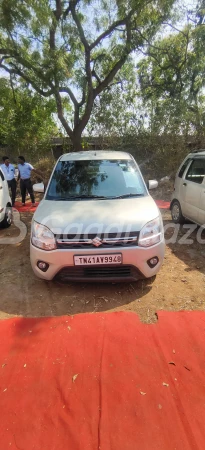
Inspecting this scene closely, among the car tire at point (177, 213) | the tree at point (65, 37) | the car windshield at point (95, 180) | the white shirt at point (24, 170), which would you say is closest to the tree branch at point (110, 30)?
the tree at point (65, 37)

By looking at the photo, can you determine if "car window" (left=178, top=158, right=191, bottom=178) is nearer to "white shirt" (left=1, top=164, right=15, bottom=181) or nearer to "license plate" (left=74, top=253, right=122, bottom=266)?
"license plate" (left=74, top=253, right=122, bottom=266)

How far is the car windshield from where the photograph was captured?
3.77 meters

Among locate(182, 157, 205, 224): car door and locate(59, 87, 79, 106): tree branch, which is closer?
locate(182, 157, 205, 224): car door

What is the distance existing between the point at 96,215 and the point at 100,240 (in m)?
0.34

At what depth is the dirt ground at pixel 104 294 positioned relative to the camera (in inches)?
122

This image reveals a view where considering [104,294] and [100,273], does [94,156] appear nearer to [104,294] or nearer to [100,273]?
[100,273]

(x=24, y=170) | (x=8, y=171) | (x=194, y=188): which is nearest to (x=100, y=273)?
(x=194, y=188)

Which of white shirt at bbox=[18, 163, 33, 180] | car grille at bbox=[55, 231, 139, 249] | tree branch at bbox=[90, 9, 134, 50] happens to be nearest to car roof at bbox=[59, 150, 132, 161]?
car grille at bbox=[55, 231, 139, 249]

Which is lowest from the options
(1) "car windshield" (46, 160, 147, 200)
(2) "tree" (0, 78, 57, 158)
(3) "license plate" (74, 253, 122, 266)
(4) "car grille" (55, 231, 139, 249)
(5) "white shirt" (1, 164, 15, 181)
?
(3) "license plate" (74, 253, 122, 266)

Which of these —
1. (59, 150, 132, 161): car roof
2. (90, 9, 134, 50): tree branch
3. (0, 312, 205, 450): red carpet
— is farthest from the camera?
(90, 9, 134, 50): tree branch

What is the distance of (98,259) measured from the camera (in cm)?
302

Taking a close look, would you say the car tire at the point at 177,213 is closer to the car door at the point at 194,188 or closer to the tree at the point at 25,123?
the car door at the point at 194,188

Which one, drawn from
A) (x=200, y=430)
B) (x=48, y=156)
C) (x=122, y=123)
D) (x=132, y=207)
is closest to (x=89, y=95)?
(x=122, y=123)

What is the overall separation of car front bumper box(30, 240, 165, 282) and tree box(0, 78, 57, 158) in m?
10.8
